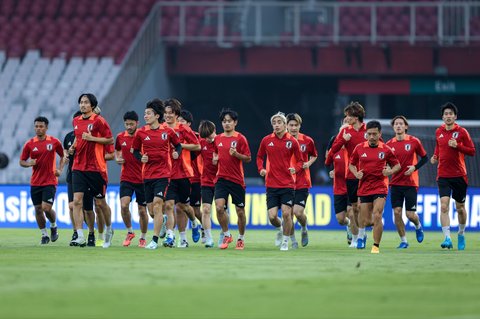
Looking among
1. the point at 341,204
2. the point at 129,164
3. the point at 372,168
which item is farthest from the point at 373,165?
the point at 129,164

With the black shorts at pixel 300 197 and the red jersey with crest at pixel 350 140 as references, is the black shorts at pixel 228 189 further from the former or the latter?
the red jersey with crest at pixel 350 140

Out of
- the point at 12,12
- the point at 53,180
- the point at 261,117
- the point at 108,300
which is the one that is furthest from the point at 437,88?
the point at 108,300

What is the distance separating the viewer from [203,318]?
34.6 feet

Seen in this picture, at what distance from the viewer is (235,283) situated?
13.5m

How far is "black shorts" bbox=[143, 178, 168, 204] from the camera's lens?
20188 mm

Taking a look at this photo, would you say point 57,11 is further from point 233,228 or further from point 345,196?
point 345,196

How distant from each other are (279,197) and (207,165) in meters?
2.18

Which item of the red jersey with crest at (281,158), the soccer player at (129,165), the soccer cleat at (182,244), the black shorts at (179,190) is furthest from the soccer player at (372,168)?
the soccer player at (129,165)

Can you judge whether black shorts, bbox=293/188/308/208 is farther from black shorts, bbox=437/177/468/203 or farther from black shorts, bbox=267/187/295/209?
black shorts, bbox=437/177/468/203

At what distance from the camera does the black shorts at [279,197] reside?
20.2m

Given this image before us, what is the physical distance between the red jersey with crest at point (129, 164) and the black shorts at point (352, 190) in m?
3.72

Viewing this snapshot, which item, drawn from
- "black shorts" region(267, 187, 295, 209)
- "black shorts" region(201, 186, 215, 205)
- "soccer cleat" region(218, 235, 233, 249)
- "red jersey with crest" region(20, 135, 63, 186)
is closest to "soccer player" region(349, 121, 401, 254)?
"black shorts" region(267, 187, 295, 209)

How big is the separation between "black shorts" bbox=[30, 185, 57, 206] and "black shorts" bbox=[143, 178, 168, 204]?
2.12 meters

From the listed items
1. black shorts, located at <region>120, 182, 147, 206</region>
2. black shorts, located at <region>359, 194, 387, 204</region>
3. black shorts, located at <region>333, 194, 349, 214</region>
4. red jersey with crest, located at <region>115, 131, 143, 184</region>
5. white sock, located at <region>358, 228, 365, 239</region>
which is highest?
red jersey with crest, located at <region>115, 131, 143, 184</region>
